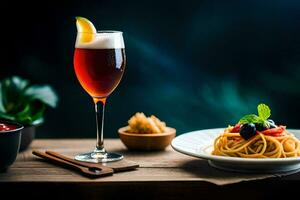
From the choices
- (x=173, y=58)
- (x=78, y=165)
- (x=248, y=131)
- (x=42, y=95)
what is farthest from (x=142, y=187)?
(x=173, y=58)

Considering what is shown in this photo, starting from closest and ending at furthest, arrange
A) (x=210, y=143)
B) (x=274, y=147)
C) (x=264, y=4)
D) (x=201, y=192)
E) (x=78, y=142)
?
(x=201, y=192) < (x=274, y=147) < (x=210, y=143) < (x=78, y=142) < (x=264, y=4)

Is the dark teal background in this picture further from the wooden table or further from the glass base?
the wooden table

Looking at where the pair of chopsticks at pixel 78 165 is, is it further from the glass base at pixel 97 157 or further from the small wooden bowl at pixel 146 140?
the small wooden bowl at pixel 146 140

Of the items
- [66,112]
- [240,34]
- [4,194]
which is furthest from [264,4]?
[4,194]

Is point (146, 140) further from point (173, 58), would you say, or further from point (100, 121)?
point (173, 58)

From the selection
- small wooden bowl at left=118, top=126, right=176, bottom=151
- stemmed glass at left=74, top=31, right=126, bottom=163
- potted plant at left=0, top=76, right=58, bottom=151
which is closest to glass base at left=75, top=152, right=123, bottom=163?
stemmed glass at left=74, top=31, right=126, bottom=163

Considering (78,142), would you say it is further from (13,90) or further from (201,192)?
(201,192)
